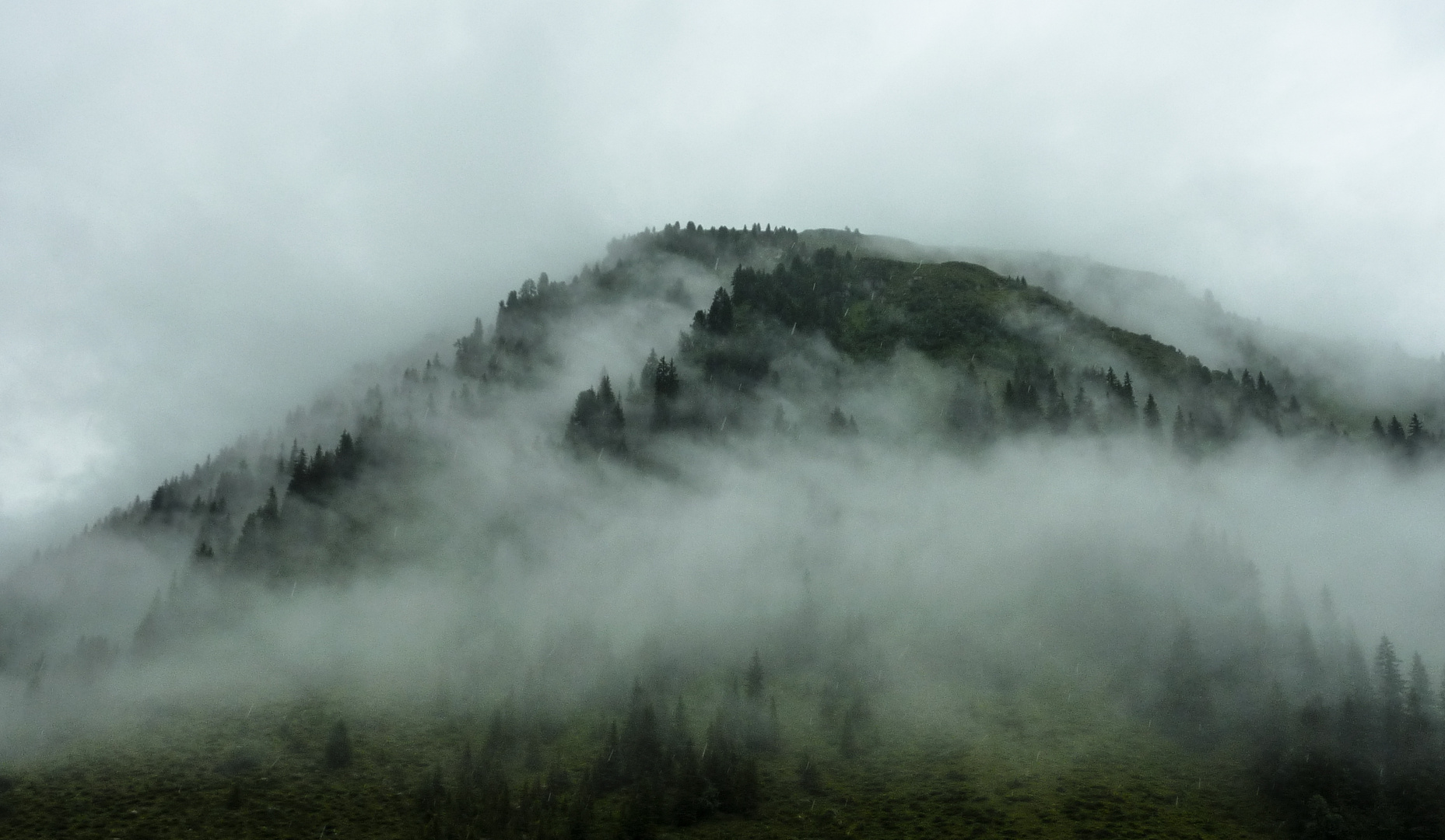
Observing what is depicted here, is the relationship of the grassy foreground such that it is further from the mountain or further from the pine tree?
the pine tree

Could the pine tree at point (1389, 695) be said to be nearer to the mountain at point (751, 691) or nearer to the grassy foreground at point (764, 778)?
the mountain at point (751, 691)

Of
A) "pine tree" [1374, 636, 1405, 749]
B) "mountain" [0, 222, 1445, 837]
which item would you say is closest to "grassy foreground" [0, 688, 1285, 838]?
"mountain" [0, 222, 1445, 837]

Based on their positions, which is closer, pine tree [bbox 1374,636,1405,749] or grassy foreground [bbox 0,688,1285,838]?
grassy foreground [bbox 0,688,1285,838]

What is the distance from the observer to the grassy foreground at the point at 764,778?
103 meters

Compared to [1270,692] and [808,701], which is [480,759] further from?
[1270,692]

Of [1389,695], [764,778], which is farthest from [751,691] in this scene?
[1389,695]

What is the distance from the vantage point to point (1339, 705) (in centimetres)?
12250

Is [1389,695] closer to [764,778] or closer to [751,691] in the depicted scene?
[764,778]

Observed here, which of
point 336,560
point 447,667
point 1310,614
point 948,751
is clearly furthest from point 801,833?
point 336,560

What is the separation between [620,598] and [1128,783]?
9393 centimetres

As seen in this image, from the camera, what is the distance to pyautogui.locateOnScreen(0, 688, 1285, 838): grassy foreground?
10331 centimetres

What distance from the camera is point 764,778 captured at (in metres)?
123

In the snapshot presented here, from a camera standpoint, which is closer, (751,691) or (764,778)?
(764,778)

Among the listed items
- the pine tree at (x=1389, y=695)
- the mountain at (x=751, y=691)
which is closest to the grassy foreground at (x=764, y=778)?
the mountain at (x=751, y=691)
